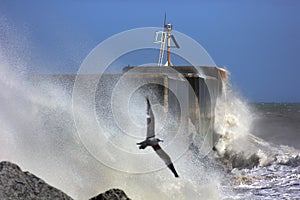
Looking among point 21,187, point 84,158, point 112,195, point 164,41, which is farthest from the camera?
point 164,41

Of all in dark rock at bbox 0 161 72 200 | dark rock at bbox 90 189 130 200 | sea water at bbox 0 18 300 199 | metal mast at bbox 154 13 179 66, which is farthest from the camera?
metal mast at bbox 154 13 179 66

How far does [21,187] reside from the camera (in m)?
6.96

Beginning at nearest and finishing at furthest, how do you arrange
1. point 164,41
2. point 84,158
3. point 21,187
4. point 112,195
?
point 21,187 → point 112,195 → point 84,158 → point 164,41

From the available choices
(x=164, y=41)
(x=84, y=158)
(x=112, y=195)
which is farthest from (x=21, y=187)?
(x=164, y=41)

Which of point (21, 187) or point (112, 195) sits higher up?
point (21, 187)

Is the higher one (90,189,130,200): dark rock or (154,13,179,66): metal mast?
(154,13,179,66): metal mast

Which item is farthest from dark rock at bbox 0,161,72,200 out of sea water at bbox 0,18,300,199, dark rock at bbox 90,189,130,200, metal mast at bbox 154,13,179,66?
metal mast at bbox 154,13,179,66

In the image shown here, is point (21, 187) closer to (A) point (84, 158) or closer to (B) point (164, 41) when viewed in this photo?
(A) point (84, 158)

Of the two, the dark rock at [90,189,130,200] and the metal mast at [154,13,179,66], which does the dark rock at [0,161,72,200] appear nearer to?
the dark rock at [90,189,130,200]

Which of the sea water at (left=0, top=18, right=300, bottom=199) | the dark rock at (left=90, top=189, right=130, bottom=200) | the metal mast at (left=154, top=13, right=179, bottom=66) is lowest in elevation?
the dark rock at (left=90, top=189, right=130, bottom=200)

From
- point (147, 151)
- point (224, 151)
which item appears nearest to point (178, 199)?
point (147, 151)

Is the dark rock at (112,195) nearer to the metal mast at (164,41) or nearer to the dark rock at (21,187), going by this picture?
the dark rock at (21,187)

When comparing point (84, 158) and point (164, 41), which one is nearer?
point (84, 158)

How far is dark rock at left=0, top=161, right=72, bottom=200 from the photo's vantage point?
22.5 ft
